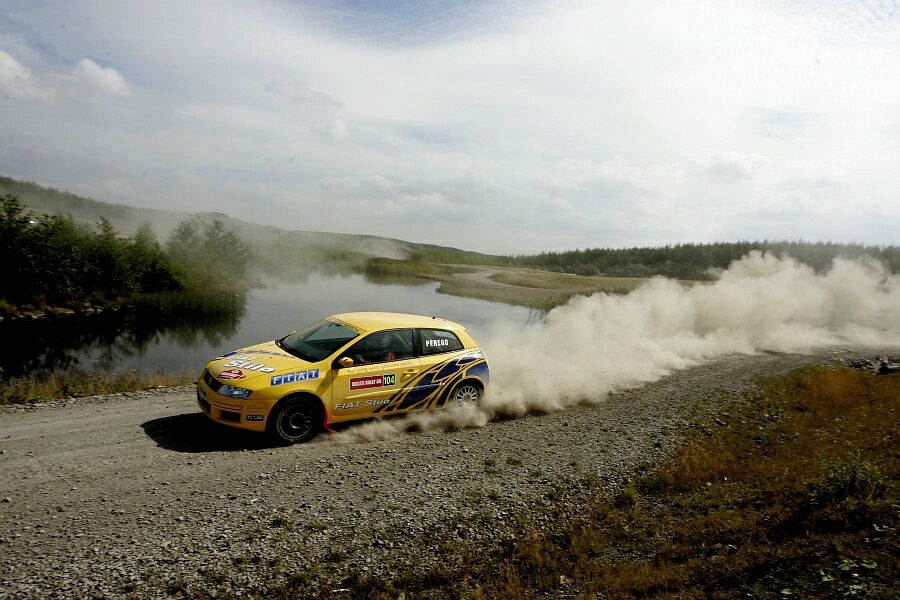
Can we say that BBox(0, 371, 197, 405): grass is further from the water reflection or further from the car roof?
the water reflection

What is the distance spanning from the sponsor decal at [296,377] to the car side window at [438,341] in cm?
225

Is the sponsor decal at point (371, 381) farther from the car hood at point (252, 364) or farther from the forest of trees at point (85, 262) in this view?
the forest of trees at point (85, 262)

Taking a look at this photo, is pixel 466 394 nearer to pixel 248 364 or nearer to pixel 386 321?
pixel 386 321

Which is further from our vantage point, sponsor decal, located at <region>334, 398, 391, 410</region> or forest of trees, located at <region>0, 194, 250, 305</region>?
forest of trees, located at <region>0, 194, 250, 305</region>

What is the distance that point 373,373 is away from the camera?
9109mm

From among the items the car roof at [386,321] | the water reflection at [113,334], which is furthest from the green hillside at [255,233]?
the car roof at [386,321]

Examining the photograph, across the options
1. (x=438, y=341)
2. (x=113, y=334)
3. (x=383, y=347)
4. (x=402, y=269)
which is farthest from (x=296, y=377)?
(x=402, y=269)

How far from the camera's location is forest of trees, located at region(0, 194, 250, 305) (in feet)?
101

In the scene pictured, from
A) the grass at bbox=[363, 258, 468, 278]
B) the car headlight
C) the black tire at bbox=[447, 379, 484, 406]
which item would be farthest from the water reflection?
the grass at bbox=[363, 258, 468, 278]

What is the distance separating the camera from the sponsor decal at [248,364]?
328 inches

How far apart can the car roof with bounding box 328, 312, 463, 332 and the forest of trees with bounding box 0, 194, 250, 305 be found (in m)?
30.4

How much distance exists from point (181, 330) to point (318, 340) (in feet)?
71.0

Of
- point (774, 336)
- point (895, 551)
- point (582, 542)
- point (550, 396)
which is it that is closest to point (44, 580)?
point (582, 542)

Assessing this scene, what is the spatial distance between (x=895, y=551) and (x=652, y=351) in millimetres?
13216
